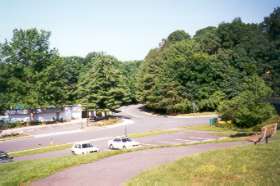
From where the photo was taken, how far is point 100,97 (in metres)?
59.4

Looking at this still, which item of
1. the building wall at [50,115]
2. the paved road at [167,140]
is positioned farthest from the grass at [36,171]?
the building wall at [50,115]

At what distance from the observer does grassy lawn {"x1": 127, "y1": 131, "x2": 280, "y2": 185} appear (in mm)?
9891

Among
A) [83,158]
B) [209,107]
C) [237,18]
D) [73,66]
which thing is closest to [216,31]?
[237,18]

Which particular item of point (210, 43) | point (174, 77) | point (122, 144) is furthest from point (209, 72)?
point (122, 144)

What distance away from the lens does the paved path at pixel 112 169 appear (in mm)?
11734

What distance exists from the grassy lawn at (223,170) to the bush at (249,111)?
3058cm

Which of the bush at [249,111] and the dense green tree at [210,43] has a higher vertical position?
the dense green tree at [210,43]

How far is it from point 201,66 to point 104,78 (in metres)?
25.2

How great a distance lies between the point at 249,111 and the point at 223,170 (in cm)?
3463

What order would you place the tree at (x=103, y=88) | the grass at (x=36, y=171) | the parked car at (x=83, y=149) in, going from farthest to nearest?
1. the tree at (x=103, y=88)
2. the parked car at (x=83, y=149)
3. the grass at (x=36, y=171)

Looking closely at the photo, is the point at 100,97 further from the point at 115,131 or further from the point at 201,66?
the point at 201,66

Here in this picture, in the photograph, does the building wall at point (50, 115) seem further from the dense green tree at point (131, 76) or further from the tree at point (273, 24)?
the tree at point (273, 24)

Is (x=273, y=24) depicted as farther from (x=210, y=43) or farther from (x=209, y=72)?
(x=209, y=72)

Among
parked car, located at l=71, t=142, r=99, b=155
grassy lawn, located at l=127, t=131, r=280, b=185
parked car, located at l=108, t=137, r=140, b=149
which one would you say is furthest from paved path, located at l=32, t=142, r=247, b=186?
parked car, located at l=108, t=137, r=140, b=149
